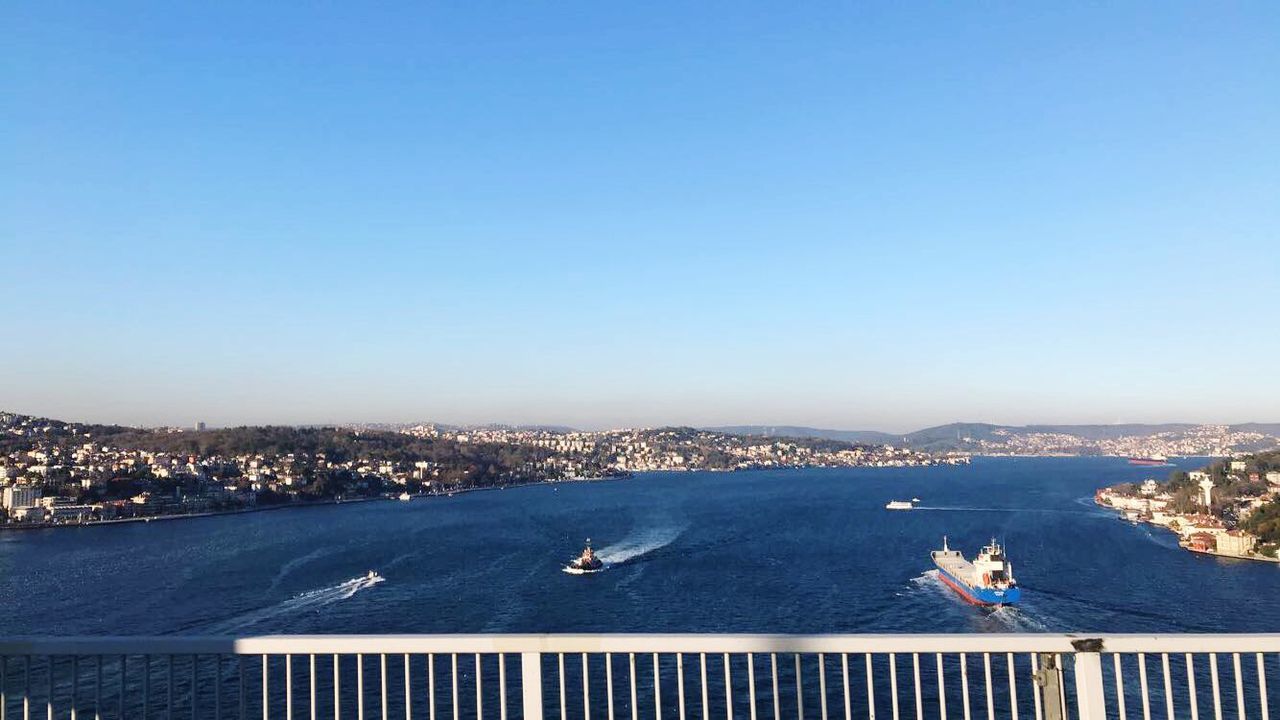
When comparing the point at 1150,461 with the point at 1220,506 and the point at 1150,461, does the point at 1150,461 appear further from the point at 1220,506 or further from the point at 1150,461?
the point at 1220,506

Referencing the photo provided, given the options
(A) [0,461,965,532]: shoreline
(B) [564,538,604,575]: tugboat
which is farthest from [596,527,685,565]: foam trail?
(A) [0,461,965,532]: shoreline

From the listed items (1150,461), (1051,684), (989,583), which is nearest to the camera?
(1051,684)

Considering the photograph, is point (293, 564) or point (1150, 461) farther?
point (1150, 461)

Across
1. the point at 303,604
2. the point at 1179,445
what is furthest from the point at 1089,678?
the point at 1179,445

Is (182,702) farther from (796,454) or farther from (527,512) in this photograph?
(796,454)

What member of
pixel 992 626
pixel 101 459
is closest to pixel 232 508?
pixel 101 459

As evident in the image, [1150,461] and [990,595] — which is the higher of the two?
[990,595]

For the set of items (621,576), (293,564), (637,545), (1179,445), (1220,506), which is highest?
(293,564)

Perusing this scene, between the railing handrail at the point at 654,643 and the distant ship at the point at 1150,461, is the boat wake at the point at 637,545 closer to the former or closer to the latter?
the railing handrail at the point at 654,643
